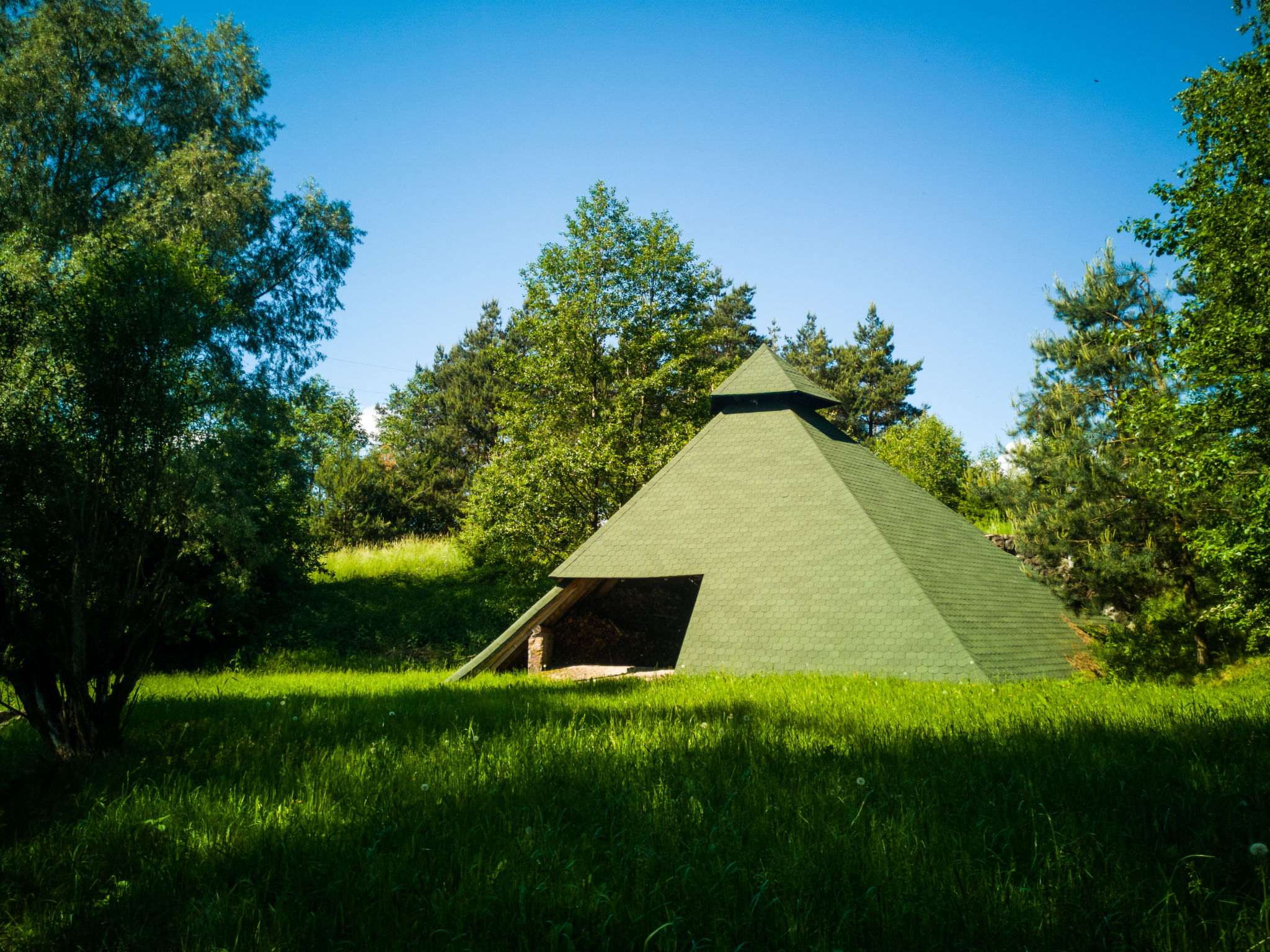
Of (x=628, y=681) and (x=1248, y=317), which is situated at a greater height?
(x=1248, y=317)

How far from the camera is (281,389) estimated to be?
2317cm

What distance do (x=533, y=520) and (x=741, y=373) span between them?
9.03 meters

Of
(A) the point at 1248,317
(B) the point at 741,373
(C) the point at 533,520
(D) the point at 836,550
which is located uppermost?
(B) the point at 741,373

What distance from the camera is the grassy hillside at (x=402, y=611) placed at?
800 inches

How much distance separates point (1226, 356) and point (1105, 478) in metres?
2.57

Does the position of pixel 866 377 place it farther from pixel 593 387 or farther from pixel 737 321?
pixel 593 387

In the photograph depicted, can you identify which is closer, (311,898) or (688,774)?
(311,898)

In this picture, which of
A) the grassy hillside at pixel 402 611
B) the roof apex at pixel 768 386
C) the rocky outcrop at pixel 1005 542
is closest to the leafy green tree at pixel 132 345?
the grassy hillside at pixel 402 611

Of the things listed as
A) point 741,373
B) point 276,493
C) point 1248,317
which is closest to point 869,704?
point 1248,317

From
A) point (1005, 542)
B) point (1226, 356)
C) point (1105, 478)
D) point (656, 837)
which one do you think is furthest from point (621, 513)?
point (1005, 542)

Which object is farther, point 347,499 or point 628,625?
point 347,499

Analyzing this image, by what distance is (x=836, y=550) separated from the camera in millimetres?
13562

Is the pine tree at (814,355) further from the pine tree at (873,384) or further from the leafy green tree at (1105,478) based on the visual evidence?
the leafy green tree at (1105,478)

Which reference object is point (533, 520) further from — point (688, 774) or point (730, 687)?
point (688, 774)
